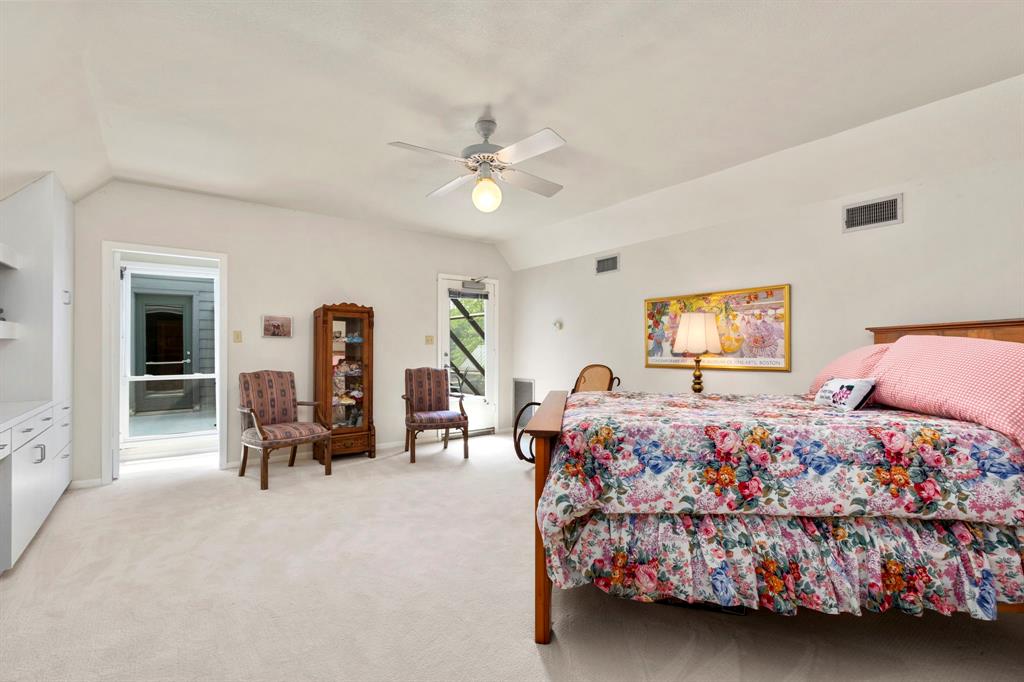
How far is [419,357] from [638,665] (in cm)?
449

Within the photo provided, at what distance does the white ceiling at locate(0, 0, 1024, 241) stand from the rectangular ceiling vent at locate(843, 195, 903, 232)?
72 centimetres

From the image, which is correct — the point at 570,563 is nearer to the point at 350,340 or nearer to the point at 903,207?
the point at 903,207

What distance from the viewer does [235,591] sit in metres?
2.24

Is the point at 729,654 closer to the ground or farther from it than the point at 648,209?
closer to the ground

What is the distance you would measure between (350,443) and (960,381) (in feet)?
15.4

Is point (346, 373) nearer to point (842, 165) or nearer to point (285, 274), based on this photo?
point (285, 274)

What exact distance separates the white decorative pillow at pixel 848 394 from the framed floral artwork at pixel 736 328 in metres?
1.78

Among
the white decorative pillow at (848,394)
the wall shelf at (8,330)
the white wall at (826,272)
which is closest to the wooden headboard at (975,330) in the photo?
the white wall at (826,272)

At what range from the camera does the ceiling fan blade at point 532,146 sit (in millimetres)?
2561

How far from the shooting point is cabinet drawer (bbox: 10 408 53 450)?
2490mm

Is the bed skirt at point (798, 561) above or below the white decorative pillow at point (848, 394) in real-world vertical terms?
below

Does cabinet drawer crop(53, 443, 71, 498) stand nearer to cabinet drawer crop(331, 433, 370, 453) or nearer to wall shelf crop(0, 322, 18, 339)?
wall shelf crop(0, 322, 18, 339)

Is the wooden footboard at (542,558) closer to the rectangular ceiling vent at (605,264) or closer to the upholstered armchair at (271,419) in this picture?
the upholstered armchair at (271,419)

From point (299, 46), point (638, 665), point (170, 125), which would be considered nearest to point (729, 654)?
point (638, 665)
